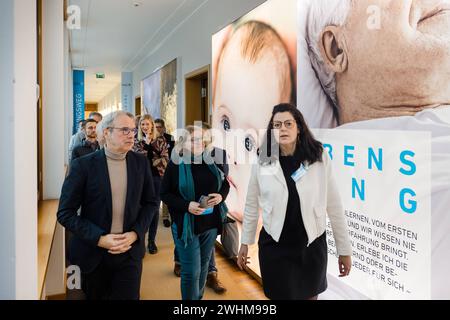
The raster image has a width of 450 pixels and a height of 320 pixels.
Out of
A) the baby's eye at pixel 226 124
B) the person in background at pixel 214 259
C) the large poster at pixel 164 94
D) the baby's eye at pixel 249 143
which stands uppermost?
the large poster at pixel 164 94

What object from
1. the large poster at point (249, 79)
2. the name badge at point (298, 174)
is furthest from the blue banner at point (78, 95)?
the name badge at point (298, 174)

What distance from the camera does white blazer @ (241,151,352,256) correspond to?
2.14 metres

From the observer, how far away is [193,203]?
8.52ft

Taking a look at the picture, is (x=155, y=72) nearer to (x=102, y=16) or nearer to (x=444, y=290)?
(x=102, y=16)

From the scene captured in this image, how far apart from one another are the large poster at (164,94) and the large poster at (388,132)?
4353 millimetres

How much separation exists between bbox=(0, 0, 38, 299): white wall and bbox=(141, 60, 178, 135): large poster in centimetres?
548

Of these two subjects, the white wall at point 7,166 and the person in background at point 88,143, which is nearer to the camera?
the white wall at point 7,166

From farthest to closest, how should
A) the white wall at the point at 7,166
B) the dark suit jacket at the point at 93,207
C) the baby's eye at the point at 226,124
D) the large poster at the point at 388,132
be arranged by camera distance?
the baby's eye at the point at 226,124, the dark suit jacket at the point at 93,207, the large poster at the point at 388,132, the white wall at the point at 7,166

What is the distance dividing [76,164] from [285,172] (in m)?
1.09

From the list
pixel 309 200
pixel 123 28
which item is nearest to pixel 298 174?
pixel 309 200

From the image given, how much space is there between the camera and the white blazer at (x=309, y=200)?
2139 mm

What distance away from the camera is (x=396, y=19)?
1.95 meters

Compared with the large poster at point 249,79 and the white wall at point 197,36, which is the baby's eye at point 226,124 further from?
the white wall at point 197,36

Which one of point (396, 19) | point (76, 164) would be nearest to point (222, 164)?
point (76, 164)
